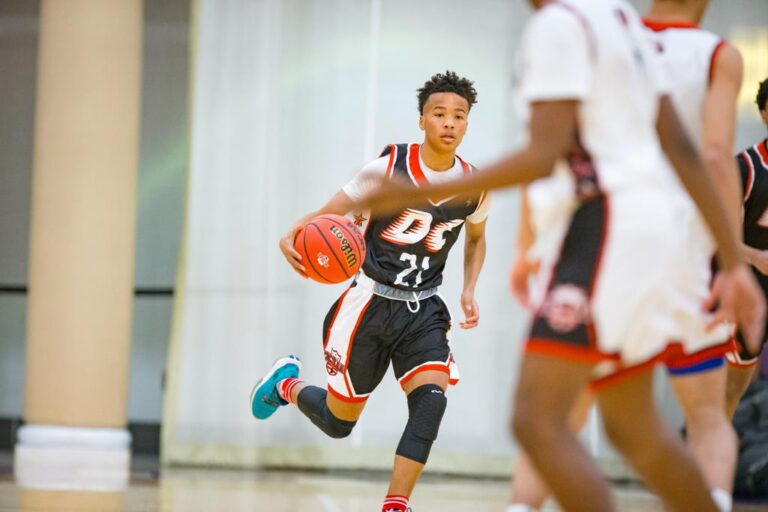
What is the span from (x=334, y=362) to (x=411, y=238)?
0.62 meters

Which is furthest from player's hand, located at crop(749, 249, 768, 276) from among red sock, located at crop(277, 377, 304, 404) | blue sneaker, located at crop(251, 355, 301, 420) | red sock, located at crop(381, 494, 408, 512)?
blue sneaker, located at crop(251, 355, 301, 420)

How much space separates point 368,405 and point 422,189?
6.00m

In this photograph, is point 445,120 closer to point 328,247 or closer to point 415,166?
point 415,166

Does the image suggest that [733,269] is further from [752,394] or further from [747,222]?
[752,394]

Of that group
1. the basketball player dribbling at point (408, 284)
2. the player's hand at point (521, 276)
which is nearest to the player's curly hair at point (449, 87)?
the basketball player dribbling at point (408, 284)

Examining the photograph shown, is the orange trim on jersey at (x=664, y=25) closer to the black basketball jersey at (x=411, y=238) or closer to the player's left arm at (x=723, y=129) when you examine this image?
the player's left arm at (x=723, y=129)

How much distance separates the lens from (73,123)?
812 centimetres

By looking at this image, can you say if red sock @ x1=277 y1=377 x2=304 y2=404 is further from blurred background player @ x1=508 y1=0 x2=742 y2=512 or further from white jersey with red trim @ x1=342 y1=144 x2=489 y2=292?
blurred background player @ x1=508 y1=0 x2=742 y2=512

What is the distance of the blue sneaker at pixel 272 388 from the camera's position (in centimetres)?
578

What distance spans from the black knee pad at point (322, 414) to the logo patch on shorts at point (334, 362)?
18 cm

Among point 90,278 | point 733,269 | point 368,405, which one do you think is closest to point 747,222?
point 733,269

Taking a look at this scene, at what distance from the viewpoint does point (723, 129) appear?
9.95ft

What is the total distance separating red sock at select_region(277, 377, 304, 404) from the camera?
222 inches

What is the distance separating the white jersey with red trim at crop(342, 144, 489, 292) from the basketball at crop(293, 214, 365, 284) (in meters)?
0.36
